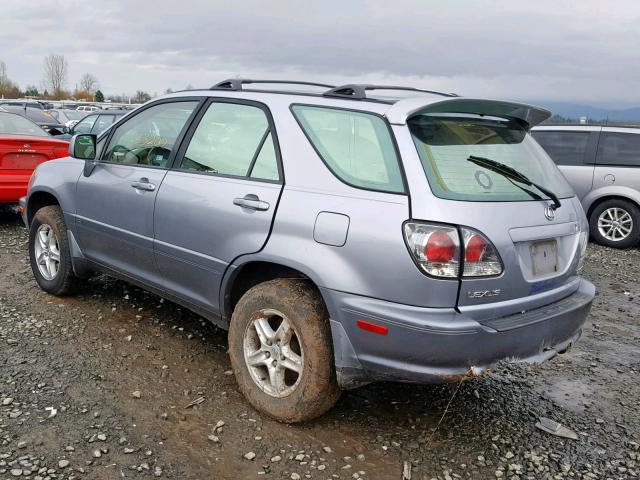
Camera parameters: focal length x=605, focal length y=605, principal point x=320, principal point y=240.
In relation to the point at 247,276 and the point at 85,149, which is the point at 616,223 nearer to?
the point at 247,276

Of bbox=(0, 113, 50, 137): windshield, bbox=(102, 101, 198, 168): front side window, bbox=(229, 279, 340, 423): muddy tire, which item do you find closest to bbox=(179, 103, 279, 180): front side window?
bbox=(102, 101, 198, 168): front side window

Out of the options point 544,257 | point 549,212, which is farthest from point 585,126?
point 544,257

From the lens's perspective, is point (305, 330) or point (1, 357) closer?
point (305, 330)

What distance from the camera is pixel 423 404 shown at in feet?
12.1

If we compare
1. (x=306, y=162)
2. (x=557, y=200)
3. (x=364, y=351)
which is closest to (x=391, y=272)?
(x=364, y=351)

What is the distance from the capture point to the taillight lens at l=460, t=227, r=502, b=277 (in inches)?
108

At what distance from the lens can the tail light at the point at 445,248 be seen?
272cm

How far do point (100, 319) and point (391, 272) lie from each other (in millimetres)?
2862

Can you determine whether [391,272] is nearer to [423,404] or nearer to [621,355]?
[423,404]

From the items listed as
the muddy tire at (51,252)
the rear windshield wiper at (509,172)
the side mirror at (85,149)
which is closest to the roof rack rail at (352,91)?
the rear windshield wiper at (509,172)

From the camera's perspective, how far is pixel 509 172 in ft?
10.4

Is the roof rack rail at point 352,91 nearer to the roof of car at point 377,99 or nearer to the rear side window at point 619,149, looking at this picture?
the roof of car at point 377,99

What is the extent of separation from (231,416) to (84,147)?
2479 mm

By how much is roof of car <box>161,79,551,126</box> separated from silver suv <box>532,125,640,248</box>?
6.06 metres
